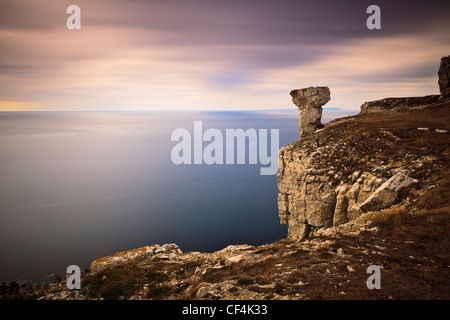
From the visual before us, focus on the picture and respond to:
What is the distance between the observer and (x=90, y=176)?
8694cm

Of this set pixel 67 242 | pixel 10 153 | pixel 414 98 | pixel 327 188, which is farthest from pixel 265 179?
pixel 10 153

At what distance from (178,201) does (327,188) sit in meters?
51.7

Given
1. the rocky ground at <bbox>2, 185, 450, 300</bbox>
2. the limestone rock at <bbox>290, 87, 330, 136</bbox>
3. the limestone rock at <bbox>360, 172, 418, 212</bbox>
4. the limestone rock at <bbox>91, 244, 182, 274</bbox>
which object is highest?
the limestone rock at <bbox>290, 87, 330, 136</bbox>

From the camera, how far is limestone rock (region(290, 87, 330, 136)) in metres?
29.3

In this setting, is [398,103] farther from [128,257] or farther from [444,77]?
[128,257]

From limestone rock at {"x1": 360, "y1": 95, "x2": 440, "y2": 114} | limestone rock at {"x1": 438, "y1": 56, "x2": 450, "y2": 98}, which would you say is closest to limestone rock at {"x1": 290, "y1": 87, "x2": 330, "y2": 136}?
limestone rock at {"x1": 360, "y1": 95, "x2": 440, "y2": 114}

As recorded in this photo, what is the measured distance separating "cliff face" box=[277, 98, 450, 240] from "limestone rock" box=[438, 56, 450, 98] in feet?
33.8

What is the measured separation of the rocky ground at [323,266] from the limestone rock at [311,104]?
14.6m

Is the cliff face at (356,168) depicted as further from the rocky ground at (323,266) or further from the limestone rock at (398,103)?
the limestone rock at (398,103)

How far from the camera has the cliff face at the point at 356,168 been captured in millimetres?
14681

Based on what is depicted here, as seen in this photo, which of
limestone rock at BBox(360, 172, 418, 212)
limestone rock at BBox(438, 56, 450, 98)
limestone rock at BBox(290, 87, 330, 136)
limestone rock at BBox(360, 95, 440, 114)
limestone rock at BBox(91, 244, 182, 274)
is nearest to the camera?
limestone rock at BBox(91, 244, 182, 274)

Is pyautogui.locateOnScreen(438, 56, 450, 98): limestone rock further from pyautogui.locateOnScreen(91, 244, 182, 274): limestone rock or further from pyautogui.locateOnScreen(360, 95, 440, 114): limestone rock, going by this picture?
pyautogui.locateOnScreen(91, 244, 182, 274): limestone rock

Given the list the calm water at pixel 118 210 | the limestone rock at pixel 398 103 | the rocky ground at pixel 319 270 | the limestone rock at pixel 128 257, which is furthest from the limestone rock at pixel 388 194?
the calm water at pixel 118 210

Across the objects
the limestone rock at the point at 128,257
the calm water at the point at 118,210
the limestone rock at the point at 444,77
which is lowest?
the calm water at the point at 118,210
